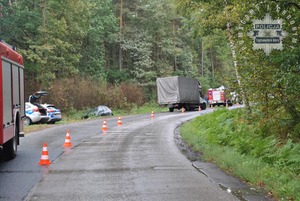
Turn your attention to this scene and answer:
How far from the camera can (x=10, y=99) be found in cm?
1040

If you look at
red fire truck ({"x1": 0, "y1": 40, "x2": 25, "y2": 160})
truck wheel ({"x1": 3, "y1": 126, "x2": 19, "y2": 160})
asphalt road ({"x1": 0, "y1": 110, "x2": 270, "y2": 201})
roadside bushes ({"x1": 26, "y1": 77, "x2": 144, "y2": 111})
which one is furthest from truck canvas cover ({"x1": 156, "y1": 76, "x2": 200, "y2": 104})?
truck wheel ({"x1": 3, "y1": 126, "x2": 19, "y2": 160})

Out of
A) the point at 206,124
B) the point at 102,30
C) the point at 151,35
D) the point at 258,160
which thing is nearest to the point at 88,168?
the point at 258,160

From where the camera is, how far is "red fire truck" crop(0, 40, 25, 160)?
9320mm

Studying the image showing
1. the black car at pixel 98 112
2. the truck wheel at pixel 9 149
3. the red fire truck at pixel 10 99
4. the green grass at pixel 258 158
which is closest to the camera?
the green grass at pixel 258 158

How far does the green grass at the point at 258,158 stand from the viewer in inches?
288

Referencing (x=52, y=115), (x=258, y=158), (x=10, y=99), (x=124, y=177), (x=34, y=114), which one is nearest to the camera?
(x=124, y=177)

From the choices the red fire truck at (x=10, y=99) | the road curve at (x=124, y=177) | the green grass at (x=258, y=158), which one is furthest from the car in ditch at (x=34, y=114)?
the green grass at (x=258, y=158)

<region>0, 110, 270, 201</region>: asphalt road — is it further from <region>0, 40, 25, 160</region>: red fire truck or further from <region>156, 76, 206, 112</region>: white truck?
<region>156, 76, 206, 112</region>: white truck

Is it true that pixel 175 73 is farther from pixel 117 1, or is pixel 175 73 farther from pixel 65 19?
pixel 65 19

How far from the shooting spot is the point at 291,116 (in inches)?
433

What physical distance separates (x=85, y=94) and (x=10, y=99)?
91.2 feet

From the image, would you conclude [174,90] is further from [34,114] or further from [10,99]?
[10,99]

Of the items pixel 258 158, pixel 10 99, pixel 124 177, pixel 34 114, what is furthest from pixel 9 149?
pixel 34 114

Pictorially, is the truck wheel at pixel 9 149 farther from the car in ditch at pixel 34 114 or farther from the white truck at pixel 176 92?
the white truck at pixel 176 92
